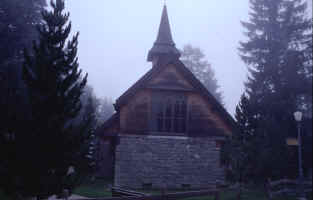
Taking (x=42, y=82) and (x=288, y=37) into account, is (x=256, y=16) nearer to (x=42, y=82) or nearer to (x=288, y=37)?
(x=288, y=37)

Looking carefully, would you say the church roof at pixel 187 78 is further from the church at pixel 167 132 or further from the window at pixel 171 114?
the window at pixel 171 114

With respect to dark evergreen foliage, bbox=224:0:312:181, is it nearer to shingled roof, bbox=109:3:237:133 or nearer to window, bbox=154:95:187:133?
shingled roof, bbox=109:3:237:133

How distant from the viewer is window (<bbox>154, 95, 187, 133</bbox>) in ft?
57.4

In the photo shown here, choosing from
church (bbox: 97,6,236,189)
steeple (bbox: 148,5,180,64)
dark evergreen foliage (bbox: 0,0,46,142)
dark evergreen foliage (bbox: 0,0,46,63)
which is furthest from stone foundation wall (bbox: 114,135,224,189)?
dark evergreen foliage (bbox: 0,0,46,63)

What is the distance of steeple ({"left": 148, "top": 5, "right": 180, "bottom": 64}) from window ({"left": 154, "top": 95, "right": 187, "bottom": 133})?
5863 millimetres

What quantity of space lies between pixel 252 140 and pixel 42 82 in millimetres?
10860

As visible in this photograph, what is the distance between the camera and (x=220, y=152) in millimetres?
17875

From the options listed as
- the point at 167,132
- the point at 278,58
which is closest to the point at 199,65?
the point at 278,58

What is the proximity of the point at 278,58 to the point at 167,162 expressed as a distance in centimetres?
1834

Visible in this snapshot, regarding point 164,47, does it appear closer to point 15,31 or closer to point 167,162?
point 167,162

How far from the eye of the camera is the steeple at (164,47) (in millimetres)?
23438

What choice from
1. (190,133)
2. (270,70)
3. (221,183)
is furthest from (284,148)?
(270,70)

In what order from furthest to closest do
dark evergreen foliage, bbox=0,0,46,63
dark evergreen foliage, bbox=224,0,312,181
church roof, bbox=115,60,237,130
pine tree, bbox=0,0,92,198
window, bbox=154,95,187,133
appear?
dark evergreen foliage, bbox=224,0,312,181 → dark evergreen foliage, bbox=0,0,46,63 → window, bbox=154,95,187,133 → church roof, bbox=115,60,237,130 → pine tree, bbox=0,0,92,198

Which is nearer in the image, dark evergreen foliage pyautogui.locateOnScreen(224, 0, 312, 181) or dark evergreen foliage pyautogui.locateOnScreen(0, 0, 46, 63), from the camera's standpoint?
dark evergreen foliage pyautogui.locateOnScreen(0, 0, 46, 63)
